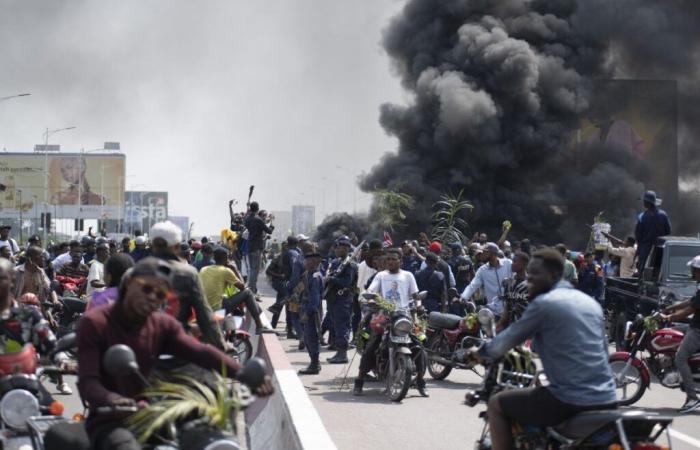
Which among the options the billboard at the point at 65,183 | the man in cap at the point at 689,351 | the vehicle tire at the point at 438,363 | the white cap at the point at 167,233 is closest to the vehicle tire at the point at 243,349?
the vehicle tire at the point at 438,363

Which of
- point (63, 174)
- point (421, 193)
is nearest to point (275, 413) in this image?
point (421, 193)

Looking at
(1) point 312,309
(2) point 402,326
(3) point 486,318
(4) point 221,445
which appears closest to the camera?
(4) point 221,445

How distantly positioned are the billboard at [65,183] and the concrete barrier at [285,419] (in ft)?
281

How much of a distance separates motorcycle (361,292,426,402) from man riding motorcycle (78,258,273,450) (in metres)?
6.83

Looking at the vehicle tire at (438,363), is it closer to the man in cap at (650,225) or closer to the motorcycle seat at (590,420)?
the man in cap at (650,225)

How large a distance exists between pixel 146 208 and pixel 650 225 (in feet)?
396

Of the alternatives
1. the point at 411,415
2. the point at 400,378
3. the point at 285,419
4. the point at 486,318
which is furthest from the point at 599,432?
the point at 400,378

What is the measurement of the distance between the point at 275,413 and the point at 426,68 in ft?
134

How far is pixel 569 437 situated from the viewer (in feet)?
18.6

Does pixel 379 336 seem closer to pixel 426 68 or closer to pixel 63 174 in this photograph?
pixel 426 68

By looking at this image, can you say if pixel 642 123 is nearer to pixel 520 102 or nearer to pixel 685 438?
pixel 520 102

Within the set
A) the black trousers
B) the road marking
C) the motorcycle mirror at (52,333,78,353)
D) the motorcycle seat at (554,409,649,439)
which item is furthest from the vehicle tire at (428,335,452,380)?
the motorcycle mirror at (52,333,78,353)

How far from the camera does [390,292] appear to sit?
12648 mm

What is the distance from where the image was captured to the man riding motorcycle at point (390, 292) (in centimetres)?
1252
